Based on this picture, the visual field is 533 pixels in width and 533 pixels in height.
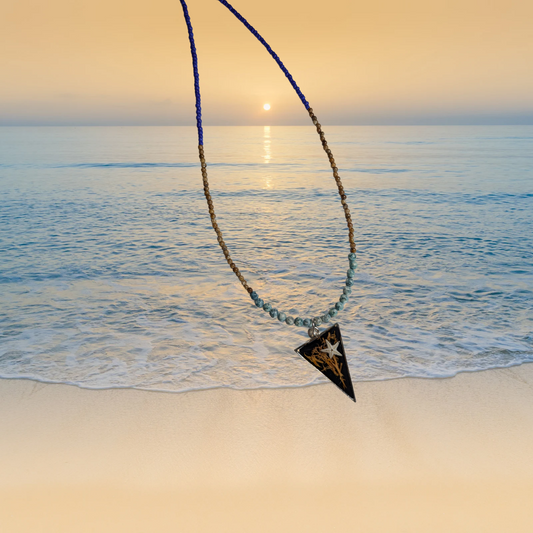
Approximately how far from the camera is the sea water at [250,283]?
4965 millimetres

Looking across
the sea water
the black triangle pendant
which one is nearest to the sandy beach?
the sea water

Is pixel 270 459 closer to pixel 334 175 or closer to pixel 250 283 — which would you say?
pixel 334 175

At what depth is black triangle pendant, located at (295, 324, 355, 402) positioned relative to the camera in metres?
2.45

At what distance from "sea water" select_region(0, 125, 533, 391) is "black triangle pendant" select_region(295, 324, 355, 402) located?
2.01 m

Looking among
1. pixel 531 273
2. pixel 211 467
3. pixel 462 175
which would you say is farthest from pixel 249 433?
pixel 462 175

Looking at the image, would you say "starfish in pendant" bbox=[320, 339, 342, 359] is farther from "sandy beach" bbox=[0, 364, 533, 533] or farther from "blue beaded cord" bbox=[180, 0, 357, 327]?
"sandy beach" bbox=[0, 364, 533, 533]

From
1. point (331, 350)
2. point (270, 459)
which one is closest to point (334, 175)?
point (331, 350)

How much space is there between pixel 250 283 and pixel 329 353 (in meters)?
5.30

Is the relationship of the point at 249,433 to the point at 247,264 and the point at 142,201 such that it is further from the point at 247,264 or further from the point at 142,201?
the point at 142,201

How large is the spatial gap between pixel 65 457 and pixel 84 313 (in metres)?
3.18

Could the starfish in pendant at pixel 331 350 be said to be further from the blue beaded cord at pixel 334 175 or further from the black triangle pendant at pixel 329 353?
the blue beaded cord at pixel 334 175

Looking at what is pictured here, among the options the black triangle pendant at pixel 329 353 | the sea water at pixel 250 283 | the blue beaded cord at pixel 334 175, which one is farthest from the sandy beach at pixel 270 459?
the blue beaded cord at pixel 334 175

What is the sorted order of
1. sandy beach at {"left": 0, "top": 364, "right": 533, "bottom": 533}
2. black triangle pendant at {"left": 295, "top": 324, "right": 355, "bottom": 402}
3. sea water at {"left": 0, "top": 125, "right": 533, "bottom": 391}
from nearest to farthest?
black triangle pendant at {"left": 295, "top": 324, "right": 355, "bottom": 402}, sandy beach at {"left": 0, "top": 364, "right": 533, "bottom": 533}, sea water at {"left": 0, "top": 125, "right": 533, "bottom": 391}

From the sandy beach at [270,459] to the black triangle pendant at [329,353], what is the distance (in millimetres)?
934
